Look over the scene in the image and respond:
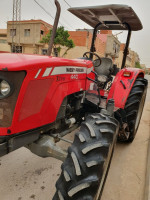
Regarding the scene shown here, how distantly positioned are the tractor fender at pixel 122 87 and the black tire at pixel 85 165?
102cm

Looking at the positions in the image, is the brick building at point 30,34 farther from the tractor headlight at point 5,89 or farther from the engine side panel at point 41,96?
the tractor headlight at point 5,89

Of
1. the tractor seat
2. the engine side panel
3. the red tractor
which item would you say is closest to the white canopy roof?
the tractor seat

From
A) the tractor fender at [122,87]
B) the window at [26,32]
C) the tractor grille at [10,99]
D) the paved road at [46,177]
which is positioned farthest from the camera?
the window at [26,32]

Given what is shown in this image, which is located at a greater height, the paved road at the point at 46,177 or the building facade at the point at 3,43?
the building facade at the point at 3,43

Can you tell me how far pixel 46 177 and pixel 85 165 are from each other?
1.00 metres

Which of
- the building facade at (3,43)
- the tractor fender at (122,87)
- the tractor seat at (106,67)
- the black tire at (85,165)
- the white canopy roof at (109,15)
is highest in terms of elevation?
the building facade at (3,43)

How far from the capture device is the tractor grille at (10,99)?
1.15m

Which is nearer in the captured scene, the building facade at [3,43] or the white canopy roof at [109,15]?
the white canopy roof at [109,15]

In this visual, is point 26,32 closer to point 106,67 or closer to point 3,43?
point 3,43

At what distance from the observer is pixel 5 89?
1.21m

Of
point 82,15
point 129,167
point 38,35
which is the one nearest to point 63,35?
point 38,35

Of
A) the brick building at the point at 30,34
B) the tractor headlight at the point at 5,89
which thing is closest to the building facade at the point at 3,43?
the brick building at the point at 30,34

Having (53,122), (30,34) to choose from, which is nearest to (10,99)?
(53,122)

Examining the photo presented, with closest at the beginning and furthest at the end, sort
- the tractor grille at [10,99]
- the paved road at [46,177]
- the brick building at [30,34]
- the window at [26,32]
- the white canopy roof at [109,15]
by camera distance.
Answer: the tractor grille at [10,99], the paved road at [46,177], the white canopy roof at [109,15], the brick building at [30,34], the window at [26,32]
